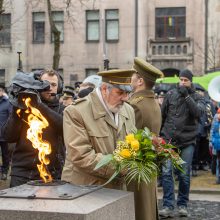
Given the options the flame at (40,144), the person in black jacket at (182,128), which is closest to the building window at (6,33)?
the person in black jacket at (182,128)

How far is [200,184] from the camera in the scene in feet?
42.9

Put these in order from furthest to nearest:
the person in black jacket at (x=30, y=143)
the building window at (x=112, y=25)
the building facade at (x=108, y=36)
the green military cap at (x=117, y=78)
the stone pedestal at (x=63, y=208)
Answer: the building window at (x=112, y=25), the building facade at (x=108, y=36), the person in black jacket at (x=30, y=143), the green military cap at (x=117, y=78), the stone pedestal at (x=63, y=208)

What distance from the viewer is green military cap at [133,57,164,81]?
21.0 feet

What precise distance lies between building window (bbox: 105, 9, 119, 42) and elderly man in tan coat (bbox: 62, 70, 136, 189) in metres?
32.6

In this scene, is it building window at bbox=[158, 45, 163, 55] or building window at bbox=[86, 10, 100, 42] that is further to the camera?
building window at bbox=[86, 10, 100, 42]

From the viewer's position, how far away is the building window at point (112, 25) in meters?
37.5

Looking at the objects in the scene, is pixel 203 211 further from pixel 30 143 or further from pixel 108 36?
pixel 108 36

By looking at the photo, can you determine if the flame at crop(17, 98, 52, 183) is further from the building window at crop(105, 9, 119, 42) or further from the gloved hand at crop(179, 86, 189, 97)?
the building window at crop(105, 9, 119, 42)

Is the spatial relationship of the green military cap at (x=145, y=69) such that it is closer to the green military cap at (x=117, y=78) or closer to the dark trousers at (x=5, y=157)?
the green military cap at (x=117, y=78)

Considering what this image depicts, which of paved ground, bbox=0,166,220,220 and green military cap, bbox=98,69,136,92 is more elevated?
green military cap, bbox=98,69,136,92

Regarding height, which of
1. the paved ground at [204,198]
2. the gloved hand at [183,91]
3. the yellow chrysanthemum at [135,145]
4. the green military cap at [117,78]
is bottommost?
the paved ground at [204,198]

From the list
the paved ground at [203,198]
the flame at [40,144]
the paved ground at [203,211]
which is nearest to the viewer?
the flame at [40,144]

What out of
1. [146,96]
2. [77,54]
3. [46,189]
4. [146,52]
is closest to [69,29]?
[77,54]

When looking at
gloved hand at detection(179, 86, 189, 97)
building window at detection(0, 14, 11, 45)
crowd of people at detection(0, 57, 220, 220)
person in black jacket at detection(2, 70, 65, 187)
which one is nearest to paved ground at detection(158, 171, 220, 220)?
gloved hand at detection(179, 86, 189, 97)
